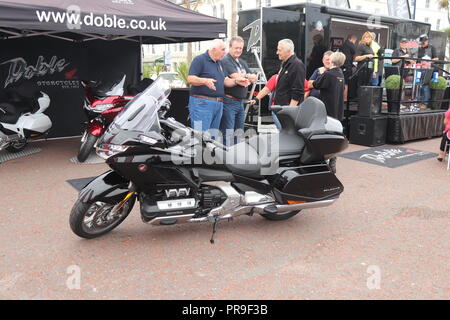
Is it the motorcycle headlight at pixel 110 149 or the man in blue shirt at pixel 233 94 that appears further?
the man in blue shirt at pixel 233 94

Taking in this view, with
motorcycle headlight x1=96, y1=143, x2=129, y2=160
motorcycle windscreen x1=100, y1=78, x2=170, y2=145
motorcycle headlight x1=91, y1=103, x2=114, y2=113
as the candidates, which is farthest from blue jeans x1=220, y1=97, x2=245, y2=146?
motorcycle headlight x1=96, y1=143, x2=129, y2=160

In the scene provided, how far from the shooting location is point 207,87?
5.68 m

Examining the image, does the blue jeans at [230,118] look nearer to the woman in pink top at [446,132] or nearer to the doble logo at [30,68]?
the woman in pink top at [446,132]

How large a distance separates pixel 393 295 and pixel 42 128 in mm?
6061

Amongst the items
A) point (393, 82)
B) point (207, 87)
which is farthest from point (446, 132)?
point (207, 87)

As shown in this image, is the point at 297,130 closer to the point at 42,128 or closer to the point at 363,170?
the point at 363,170

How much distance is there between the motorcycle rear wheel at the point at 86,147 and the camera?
21.1 ft

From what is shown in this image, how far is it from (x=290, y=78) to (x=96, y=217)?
336 centimetres

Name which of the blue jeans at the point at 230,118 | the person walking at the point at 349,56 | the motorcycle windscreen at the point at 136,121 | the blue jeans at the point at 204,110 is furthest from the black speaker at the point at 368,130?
the motorcycle windscreen at the point at 136,121

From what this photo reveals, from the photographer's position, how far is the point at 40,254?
3430 mm


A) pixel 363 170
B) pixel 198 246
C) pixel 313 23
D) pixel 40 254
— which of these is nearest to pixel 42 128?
pixel 40 254

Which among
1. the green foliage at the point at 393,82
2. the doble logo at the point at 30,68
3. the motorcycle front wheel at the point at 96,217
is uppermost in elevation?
the doble logo at the point at 30,68

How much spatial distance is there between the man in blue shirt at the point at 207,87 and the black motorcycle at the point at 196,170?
182 centimetres

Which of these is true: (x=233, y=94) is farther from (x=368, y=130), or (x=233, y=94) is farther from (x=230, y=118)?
(x=368, y=130)
